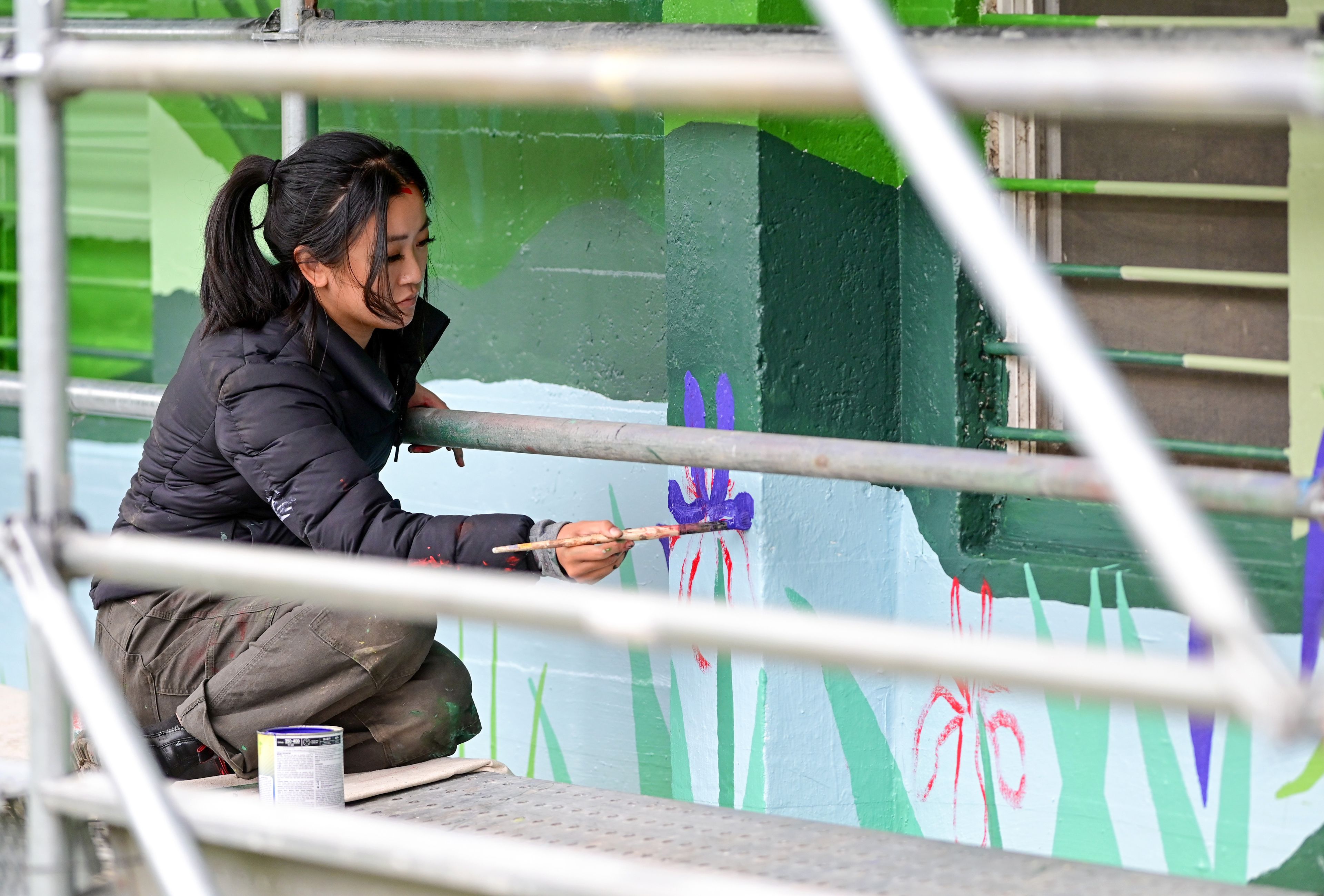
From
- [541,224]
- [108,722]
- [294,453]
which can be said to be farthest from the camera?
[541,224]

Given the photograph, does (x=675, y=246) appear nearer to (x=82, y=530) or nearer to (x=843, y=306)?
(x=843, y=306)

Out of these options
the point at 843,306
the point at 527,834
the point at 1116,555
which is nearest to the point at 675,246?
the point at 843,306

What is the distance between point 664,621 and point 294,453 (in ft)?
4.60

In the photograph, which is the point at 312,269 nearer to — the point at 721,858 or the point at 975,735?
the point at 721,858

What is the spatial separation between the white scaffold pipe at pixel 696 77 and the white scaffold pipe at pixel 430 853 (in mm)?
641

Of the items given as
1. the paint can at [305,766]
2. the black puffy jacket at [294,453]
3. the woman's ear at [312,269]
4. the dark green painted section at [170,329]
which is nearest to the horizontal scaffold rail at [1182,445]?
the black puffy jacket at [294,453]

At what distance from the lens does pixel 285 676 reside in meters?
2.69

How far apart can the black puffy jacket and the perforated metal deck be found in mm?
372

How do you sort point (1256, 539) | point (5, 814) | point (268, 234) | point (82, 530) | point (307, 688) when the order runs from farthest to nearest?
1. point (1256, 539)
2. point (268, 234)
3. point (307, 688)
4. point (5, 814)
5. point (82, 530)

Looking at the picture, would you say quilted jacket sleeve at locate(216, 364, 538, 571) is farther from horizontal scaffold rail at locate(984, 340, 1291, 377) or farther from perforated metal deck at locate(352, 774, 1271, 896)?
horizontal scaffold rail at locate(984, 340, 1291, 377)

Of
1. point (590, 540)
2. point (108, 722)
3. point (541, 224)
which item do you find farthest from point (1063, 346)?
point (541, 224)

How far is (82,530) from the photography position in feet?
5.75

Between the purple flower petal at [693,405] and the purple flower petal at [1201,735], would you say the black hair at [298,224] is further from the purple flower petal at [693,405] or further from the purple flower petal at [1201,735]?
the purple flower petal at [1201,735]

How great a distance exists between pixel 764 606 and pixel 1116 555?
2.38ft
